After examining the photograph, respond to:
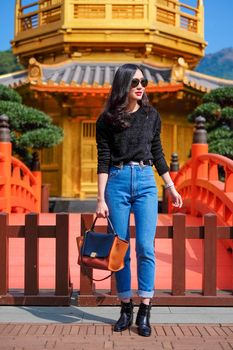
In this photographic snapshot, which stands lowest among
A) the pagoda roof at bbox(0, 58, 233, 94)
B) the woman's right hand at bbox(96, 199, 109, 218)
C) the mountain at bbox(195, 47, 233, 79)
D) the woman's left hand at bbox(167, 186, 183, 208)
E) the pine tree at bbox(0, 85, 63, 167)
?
the woman's right hand at bbox(96, 199, 109, 218)

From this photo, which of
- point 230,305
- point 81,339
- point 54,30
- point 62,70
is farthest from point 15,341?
point 54,30

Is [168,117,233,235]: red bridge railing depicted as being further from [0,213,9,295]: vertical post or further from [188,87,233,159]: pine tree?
[0,213,9,295]: vertical post

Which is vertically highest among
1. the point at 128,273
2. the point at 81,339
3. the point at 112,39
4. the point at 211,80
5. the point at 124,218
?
the point at 112,39

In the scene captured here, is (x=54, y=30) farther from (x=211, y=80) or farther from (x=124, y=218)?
(x=124, y=218)

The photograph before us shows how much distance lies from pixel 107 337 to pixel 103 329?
188 millimetres

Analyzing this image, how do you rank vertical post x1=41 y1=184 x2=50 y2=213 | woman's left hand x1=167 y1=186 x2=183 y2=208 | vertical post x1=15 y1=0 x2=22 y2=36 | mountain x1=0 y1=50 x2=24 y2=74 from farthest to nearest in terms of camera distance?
mountain x1=0 y1=50 x2=24 y2=74
vertical post x1=15 y1=0 x2=22 y2=36
vertical post x1=41 y1=184 x2=50 y2=213
woman's left hand x1=167 y1=186 x2=183 y2=208

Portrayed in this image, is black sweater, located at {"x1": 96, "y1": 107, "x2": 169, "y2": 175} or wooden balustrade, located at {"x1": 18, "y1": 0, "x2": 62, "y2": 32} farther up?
wooden balustrade, located at {"x1": 18, "y1": 0, "x2": 62, "y2": 32}

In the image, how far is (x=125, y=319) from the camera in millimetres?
3520

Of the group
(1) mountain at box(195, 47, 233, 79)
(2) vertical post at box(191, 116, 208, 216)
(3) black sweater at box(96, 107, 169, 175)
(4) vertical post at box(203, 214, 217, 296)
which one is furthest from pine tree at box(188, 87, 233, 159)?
(1) mountain at box(195, 47, 233, 79)

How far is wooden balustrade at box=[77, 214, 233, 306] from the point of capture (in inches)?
164

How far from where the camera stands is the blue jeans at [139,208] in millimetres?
3432

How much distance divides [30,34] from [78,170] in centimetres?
495

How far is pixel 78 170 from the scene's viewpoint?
14.1 m

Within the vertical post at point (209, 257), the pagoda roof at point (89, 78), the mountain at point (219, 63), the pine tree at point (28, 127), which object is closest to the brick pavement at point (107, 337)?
the vertical post at point (209, 257)
